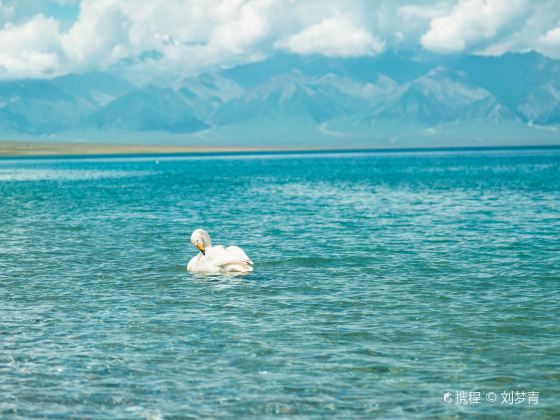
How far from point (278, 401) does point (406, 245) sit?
23.9 m

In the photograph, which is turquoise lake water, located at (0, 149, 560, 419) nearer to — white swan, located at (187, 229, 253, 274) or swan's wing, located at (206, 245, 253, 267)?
white swan, located at (187, 229, 253, 274)

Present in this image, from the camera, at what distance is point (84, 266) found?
A: 32.3 m

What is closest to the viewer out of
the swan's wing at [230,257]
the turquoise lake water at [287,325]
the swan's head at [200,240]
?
the turquoise lake water at [287,325]

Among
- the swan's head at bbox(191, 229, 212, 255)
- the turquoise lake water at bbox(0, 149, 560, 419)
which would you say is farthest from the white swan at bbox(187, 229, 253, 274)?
the turquoise lake water at bbox(0, 149, 560, 419)

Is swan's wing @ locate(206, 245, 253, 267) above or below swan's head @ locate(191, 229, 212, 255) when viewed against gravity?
below

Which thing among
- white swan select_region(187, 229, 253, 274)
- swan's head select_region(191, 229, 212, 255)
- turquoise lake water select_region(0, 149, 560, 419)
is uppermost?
swan's head select_region(191, 229, 212, 255)

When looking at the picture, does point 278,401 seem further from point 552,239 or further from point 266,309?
point 552,239

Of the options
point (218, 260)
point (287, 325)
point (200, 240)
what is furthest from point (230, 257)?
point (287, 325)

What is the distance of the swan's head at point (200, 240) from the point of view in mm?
29673

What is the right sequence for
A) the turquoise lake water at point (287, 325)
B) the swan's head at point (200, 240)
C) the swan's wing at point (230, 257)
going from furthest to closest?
the swan's head at point (200, 240), the swan's wing at point (230, 257), the turquoise lake water at point (287, 325)

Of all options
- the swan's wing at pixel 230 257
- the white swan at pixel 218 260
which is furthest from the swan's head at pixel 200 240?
the swan's wing at pixel 230 257

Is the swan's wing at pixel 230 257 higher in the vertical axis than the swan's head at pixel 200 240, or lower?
lower

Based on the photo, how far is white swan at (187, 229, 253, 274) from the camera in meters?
29.1

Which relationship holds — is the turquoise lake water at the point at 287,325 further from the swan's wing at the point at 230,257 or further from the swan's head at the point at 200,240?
the swan's head at the point at 200,240
